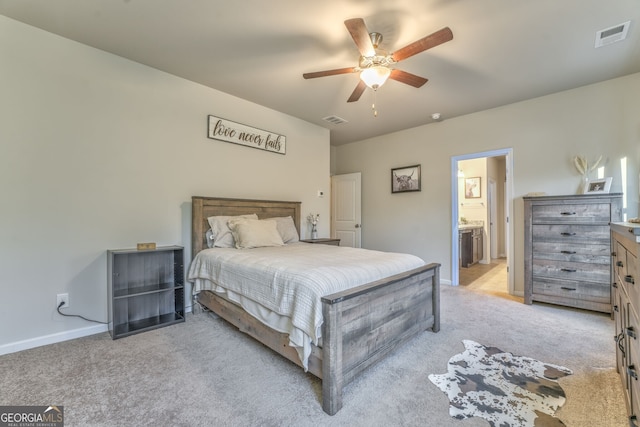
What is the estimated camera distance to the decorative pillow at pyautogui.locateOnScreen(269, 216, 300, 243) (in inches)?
147

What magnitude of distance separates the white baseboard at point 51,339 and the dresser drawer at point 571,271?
483cm

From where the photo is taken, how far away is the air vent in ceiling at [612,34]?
2.25 metres

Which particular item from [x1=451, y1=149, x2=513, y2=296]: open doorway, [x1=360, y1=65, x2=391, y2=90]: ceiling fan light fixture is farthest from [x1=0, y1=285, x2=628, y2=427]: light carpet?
[x1=451, y1=149, x2=513, y2=296]: open doorway

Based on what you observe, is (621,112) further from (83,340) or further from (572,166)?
(83,340)

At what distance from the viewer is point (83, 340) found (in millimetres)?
2424

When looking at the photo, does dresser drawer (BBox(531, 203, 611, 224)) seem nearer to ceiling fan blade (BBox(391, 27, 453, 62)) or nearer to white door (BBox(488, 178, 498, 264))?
ceiling fan blade (BBox(391, 27, 453, 62))

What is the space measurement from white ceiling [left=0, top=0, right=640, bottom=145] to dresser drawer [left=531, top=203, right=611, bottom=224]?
1481mm

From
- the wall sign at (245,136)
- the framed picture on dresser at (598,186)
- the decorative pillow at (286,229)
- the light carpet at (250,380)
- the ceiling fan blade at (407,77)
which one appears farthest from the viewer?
the decorative pillow at (286,229)

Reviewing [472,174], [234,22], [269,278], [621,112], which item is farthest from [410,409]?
[472,174]

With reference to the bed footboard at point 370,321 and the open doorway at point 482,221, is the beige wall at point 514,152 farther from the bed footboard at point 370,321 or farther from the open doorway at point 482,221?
the bed footboard at point 370,321

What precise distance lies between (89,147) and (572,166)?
17.9ft

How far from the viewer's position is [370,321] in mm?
1832

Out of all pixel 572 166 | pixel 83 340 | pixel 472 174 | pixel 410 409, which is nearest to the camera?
pixel 410 409

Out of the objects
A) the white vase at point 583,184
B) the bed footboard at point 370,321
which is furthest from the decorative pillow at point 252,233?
the white vase at point 583,184
